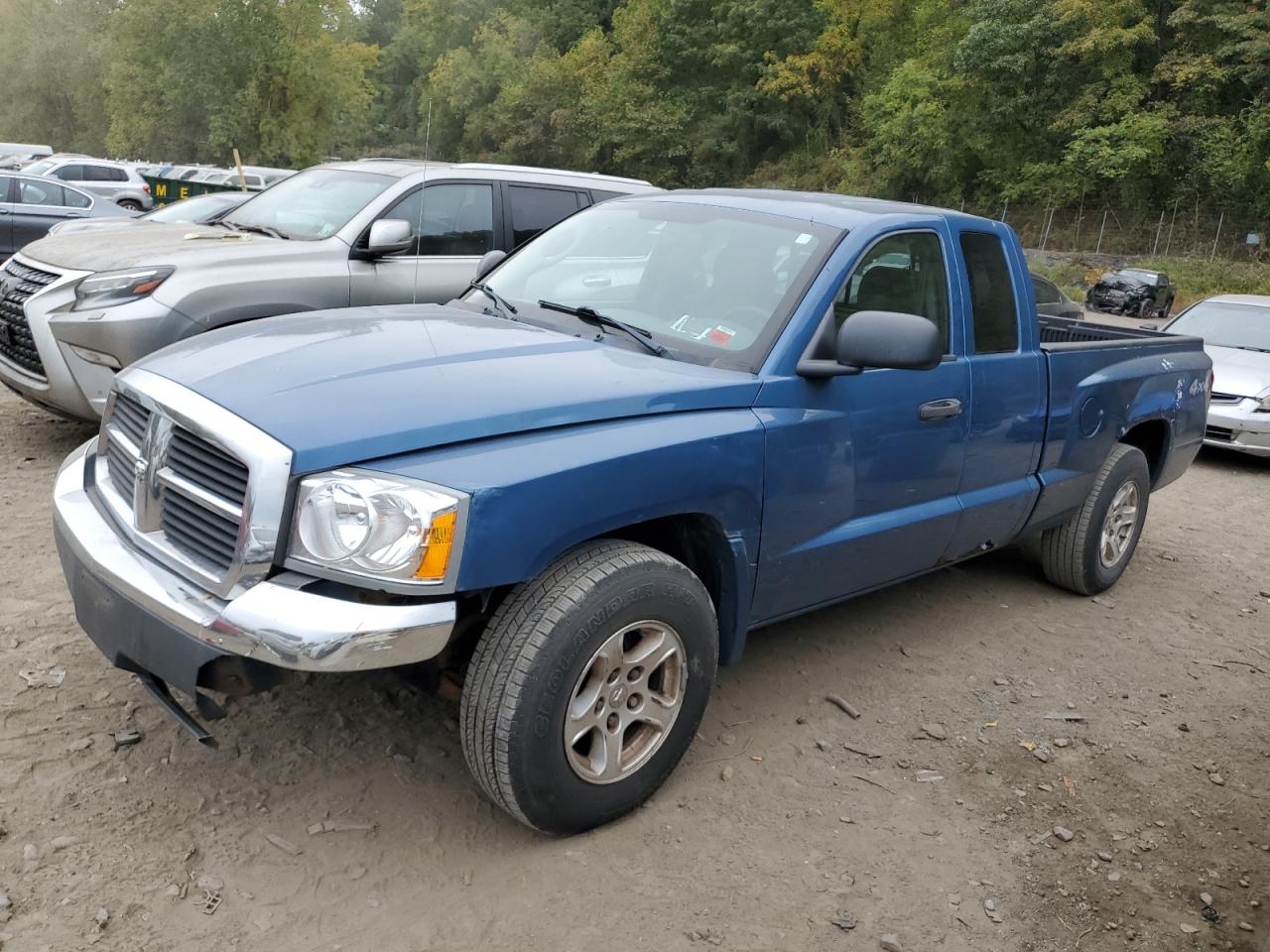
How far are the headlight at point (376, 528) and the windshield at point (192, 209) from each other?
8.65 m

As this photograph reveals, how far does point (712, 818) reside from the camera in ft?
10.8

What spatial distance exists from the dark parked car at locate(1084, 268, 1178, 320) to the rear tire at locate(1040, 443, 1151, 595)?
85.3 feet

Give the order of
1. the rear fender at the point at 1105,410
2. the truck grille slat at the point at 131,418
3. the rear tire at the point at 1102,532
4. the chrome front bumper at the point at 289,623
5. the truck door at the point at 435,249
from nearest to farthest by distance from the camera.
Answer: the chrome front bumper at the point at 289,623 → the truck grille slat at the point at 131,418 → the rear fender at the point at 1105,410 → the rear tire at the point at 1102,532 → the truck door at the point at 435,249

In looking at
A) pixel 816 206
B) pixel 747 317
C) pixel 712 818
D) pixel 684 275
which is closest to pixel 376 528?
pixel 712 818

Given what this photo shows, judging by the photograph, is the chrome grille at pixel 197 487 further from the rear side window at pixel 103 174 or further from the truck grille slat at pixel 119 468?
the rear side window at pixel 103 174

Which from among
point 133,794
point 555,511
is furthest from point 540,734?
point 133,794

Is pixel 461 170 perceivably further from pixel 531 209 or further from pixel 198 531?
pixel 198 531

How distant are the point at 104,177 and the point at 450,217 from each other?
70.0ft

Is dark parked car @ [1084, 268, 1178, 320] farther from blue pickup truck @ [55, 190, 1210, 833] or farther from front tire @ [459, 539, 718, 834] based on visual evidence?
front tire @ [459, 539, 718, 834]

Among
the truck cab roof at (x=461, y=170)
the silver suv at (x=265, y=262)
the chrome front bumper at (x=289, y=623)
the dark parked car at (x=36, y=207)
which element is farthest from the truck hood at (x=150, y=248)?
the dark parked car at (x=36, y=207)

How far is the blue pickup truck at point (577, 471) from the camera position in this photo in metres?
2.67

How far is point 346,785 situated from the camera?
3.29m

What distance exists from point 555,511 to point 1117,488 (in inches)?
148

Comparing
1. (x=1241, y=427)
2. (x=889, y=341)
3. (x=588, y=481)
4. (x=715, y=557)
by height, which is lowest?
(x=1241, y=427)
